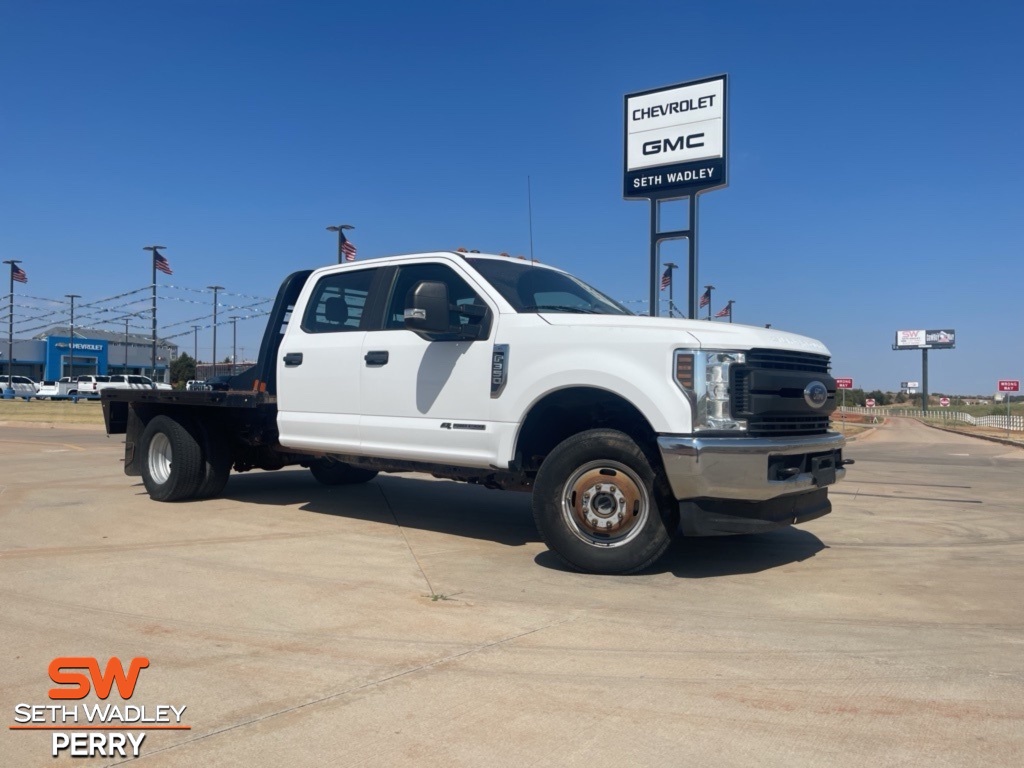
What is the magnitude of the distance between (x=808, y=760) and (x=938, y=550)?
14.5 feet

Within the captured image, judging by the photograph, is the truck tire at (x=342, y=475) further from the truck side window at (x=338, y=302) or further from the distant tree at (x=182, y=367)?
the distant tree at (x=182, y=367)

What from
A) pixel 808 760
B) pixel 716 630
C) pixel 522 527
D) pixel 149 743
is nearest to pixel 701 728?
pixel 808 760

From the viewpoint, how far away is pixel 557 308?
6398 millimetres

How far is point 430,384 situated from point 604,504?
172 cm

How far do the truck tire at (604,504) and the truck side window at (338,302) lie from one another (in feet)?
8.06

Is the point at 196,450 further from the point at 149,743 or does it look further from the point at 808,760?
the point at 808,760

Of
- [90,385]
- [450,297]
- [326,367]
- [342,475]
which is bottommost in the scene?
[342,475]

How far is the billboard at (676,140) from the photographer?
19.4 m

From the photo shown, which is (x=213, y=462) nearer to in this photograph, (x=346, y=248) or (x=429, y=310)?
(x=429, y=310)

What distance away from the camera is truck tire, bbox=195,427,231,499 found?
→ 27.7ft

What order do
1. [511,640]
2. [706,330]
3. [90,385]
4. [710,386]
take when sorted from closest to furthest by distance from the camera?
[511,640] → [710,386] → [706,330] → [90,385]

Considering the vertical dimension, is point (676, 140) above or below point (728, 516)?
above

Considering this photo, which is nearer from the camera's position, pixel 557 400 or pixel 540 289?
pixel 557 400

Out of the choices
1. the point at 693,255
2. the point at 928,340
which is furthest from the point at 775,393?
the point at 928,340
